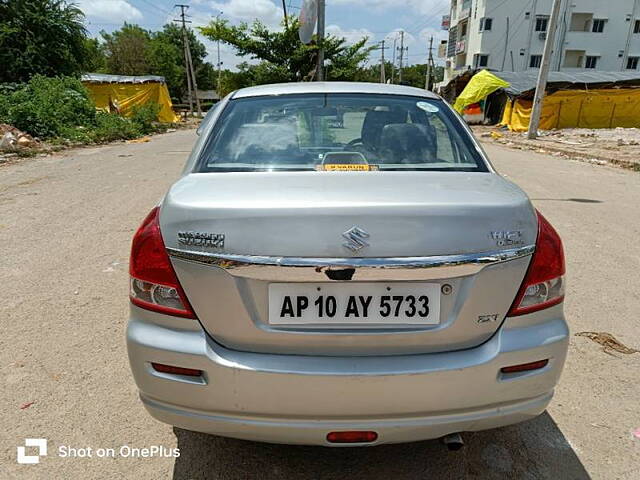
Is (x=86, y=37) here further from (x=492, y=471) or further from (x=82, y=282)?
(x=492, y=471)

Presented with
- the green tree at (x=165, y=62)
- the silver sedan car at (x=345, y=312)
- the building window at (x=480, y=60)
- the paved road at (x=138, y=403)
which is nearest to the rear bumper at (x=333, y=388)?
the silver sedan car at (x=345, y=312)

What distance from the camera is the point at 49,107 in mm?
16125

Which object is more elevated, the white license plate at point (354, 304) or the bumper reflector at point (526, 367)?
the white license plate at point (354, 304)

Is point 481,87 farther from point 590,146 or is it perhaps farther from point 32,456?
point 32,456

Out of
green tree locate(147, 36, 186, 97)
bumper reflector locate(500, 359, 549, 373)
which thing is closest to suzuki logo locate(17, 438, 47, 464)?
bumper reflector locate(500, 359, 549, 373)

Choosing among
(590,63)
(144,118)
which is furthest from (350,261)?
(590,63)

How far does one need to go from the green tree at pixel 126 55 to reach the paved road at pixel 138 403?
184 ft

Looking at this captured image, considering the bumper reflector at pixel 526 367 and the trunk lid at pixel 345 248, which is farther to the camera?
Result: the bumper reflector at pixel 526 367

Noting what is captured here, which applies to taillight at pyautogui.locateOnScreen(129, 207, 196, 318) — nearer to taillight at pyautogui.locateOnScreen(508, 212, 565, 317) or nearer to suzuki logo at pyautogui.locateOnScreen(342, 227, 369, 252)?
suzuki logo at pyautogui.locateOnScreen(342, 227, 369, 252)

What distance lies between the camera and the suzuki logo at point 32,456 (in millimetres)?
2072

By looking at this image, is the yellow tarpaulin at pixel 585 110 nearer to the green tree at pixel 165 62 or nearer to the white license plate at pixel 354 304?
the white license plate at pixel 354 304

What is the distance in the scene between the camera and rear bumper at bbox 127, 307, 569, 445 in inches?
61.5

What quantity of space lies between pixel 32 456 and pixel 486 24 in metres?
49.9

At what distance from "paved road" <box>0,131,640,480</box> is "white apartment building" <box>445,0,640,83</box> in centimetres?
4488
